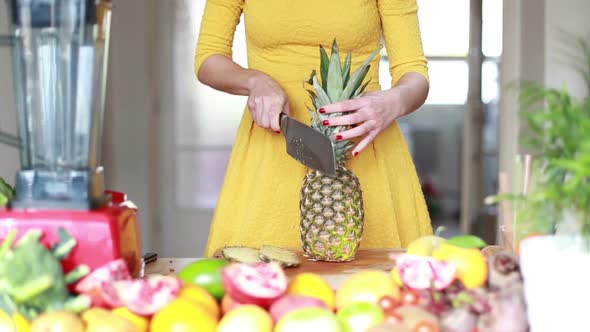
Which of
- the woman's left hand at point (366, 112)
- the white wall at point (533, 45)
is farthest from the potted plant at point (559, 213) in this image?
the white wall at point (533, 45)

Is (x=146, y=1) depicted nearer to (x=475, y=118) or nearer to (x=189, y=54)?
(x=189, y=54)

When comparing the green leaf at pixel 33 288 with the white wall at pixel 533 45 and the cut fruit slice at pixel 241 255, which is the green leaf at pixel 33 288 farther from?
the white wall at pixel 533 45

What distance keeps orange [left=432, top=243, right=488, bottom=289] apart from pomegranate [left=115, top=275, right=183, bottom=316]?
0.34 m

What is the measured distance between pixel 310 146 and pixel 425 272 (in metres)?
0.50

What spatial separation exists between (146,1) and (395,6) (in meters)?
3.88

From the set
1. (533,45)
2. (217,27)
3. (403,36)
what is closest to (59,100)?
(217,27)

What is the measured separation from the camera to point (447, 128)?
9.52 meters

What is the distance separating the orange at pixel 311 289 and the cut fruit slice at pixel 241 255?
1.01 ft

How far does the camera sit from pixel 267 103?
159 cm

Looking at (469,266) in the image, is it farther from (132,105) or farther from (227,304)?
(132,105)

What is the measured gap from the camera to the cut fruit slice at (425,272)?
3.25 ft

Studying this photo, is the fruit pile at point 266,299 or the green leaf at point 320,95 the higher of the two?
the green leaf at point 320,95

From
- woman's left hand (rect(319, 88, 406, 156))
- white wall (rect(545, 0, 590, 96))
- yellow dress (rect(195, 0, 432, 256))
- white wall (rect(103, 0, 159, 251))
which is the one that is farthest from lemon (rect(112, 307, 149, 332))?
white wall (rect(103, 0, 159, 251))

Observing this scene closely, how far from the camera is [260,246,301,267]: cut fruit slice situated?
1372mm
